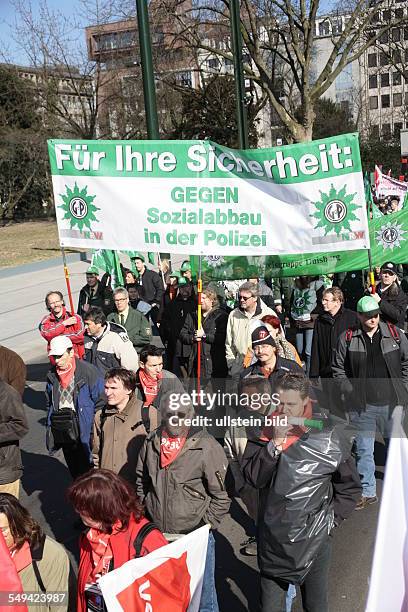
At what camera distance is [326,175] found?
20.1 ft

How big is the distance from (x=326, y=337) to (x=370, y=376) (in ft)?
3.34

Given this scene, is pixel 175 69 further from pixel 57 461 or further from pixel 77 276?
pixel 57 461

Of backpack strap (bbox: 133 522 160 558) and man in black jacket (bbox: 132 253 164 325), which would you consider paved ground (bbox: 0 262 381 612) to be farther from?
man in black jacket (bbox: 132 253 164 325)

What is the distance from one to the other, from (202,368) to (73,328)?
4.37 feet

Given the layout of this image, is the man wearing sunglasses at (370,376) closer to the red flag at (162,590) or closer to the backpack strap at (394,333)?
the backpack strap at (394,333)

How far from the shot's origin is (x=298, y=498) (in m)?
3.31

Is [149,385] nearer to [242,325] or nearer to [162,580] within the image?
[242,325]

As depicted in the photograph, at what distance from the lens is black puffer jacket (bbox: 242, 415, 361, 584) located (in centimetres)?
331

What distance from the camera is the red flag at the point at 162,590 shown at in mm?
2961

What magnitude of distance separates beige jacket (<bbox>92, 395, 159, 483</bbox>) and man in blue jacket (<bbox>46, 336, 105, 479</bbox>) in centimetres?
81

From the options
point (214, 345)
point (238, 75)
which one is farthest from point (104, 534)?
point (238, 75)

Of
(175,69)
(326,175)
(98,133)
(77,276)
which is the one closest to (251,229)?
(326,175)

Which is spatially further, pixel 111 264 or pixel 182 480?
pixel 111 264

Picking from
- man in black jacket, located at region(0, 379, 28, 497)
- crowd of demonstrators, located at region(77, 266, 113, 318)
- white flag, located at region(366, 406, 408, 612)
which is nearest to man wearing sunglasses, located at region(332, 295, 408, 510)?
man in black jacket, located at region(0, 379, 28, 497)
